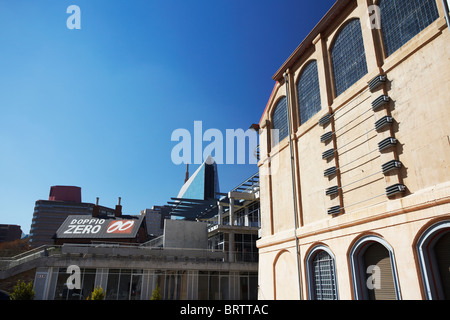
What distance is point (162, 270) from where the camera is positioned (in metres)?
27.7

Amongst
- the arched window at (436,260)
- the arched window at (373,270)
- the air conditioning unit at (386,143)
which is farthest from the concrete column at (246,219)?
the arched window at (436,260)

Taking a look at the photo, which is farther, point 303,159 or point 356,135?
point 303,159

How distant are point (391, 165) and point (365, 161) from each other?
176 centimetres

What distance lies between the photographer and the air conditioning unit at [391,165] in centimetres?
1238

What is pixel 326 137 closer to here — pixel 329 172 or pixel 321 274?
pixel 329 172

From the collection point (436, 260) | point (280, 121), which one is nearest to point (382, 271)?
point (436, 260)

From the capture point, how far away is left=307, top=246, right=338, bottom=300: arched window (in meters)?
15.4

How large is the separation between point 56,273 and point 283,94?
2191 cm

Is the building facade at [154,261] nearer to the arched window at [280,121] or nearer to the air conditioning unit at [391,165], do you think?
the arched window at [280,121]

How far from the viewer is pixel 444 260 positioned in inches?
416

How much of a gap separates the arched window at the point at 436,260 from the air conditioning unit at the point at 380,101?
17.7ft
